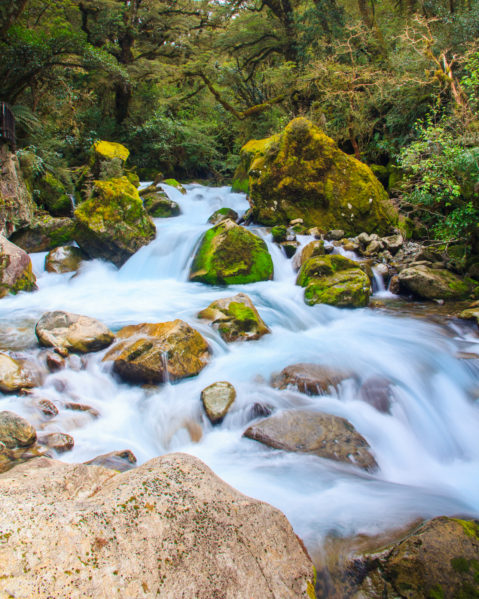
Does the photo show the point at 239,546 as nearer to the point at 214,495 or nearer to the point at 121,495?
the point at 214,495

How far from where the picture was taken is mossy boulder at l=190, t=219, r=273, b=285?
837 cm

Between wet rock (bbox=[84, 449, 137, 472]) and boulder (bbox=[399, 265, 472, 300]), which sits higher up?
boulder (bbox=[399, 265, 472, 300])

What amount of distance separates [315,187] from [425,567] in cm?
1018

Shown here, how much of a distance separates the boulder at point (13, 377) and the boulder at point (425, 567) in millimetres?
3767

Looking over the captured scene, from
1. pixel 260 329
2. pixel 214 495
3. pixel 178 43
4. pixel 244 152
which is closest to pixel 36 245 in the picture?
pixel 260 329

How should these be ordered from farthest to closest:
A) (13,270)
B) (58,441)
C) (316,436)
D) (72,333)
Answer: (13,270)
(72,333)
(316,436)
(58,441)

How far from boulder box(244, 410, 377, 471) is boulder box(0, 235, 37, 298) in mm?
6273

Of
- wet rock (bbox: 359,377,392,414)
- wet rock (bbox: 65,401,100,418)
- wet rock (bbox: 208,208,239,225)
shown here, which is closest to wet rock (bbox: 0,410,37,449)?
wet rock (bbox: 65,401,100,418)

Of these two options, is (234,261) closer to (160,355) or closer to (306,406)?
(160,355)

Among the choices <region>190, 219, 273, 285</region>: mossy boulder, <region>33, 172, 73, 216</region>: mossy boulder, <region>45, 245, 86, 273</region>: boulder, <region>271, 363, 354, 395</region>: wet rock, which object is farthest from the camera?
<region>33, 172, 73, 216</region>: mossy boulder

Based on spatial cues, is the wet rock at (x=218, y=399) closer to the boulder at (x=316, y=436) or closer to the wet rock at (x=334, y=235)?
the boulder at (x=316, y=436)

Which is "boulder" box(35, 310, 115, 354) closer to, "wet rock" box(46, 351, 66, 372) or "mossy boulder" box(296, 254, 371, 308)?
"wet rock" box(46, 351, 66, 372)

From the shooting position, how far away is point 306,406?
4164 millimetres

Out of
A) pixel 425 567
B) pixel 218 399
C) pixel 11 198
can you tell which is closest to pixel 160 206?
pixel 11 198
